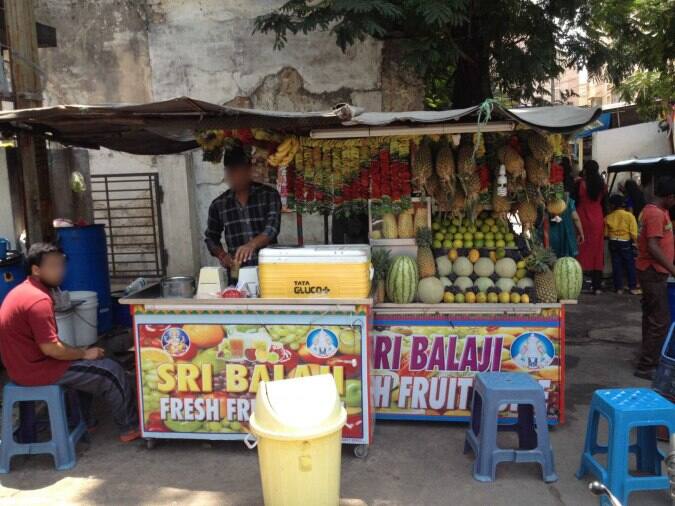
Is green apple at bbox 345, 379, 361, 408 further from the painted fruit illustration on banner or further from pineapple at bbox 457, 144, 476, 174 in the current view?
pineapple at bbox 457, 144, 476, 174

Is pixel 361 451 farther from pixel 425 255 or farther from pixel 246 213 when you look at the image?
pixel 246 213

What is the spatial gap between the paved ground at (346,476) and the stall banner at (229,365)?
0.20 m

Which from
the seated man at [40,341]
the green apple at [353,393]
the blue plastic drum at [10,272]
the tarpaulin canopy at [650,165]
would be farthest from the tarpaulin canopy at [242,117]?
the tarpaulin canopy at [650,165]

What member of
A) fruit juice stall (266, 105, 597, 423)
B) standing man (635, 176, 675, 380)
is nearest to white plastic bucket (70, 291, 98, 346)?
fruit juice stall (266, 105, 597, 423)

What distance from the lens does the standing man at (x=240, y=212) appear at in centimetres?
488

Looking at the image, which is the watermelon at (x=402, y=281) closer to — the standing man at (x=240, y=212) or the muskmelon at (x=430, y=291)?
the muskmelon at (x=430, y=291)

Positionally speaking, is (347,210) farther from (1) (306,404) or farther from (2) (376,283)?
(1) (306,404)

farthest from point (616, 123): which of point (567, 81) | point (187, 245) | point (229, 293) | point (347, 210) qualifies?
point (229, 293)

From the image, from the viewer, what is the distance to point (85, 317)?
18.5 ft

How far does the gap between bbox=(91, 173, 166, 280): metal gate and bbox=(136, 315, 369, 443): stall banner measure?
4.66 meters

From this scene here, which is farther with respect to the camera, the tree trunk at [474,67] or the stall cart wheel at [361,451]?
the tree trunk at [474,67]

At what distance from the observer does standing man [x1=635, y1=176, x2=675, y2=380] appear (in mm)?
5004

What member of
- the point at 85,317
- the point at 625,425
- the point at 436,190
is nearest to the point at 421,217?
the point at 436,190

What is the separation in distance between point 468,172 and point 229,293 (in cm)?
196
